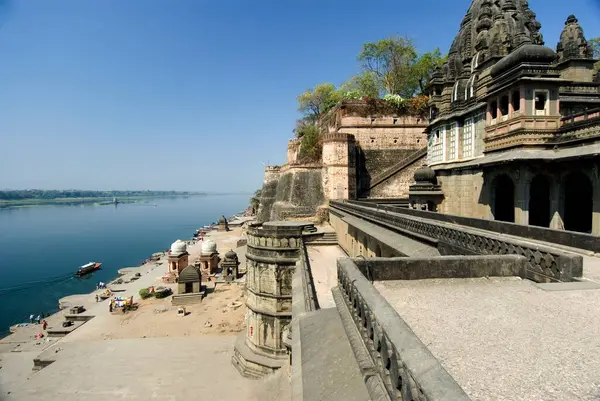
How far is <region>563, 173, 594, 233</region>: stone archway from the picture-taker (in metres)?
14.0

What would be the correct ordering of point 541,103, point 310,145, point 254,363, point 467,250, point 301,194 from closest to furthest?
1. point 467,250
2. point 541,103
3. point 254,363
4. point 301,194
5. point 310,145

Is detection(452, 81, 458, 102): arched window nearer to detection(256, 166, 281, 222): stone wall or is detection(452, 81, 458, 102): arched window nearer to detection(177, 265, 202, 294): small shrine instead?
detection(256, 166, 281, 222): stone wall

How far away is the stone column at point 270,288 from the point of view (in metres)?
14.5

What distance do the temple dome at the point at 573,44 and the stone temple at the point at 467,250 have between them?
0.09 metres

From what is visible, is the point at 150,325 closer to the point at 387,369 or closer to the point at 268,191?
the point at 268,191

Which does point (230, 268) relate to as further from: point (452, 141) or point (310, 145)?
point (452, 141)

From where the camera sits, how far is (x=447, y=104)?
1998 centimetres

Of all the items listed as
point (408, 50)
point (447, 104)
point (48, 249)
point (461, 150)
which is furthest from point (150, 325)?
point (48, 249)

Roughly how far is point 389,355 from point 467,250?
16.7 feet

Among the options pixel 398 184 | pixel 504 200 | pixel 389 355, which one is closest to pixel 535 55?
pixel 504 200

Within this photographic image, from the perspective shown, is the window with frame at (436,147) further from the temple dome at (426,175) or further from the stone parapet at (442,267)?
the stone parapet at (442,267)

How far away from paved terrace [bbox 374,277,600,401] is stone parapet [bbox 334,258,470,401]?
1.52ft

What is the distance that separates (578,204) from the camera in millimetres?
14312

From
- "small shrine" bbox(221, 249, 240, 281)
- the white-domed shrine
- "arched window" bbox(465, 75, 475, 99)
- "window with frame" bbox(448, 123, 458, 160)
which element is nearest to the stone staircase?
"window with frame" bbox(448, 123, 458, 160)
